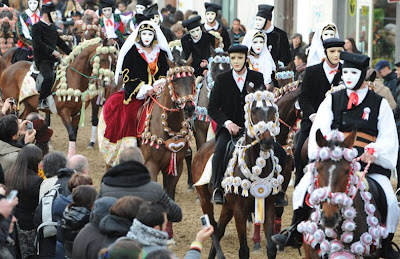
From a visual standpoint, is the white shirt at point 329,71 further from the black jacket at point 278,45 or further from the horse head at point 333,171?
the black jacket at point 278,45

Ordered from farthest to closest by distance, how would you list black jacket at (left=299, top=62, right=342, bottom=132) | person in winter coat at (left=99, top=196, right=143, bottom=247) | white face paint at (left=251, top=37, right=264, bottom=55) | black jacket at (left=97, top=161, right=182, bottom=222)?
white face paint at (left=251, top=37, right=264, bottom=55), black jacket at (left=299, top=62, right=342, bottom=132), black jacket at (left=97, top=161, right=182, bottom=222), person in winter coat at (left=99, top=196, right=143, bottom=247)

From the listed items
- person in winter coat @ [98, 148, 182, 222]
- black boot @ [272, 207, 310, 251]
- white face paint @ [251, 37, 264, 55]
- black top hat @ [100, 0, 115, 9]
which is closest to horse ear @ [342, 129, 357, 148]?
black boot @ [272, 207, 310, 251]

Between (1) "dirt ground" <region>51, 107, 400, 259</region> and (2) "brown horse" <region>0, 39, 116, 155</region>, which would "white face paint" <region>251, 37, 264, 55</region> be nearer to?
(1) "dirt ground" <region>51, 107, 400, 259</region>

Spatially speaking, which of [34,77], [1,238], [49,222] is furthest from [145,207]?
[34,77]

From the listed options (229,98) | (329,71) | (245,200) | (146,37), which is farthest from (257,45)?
(245,200)

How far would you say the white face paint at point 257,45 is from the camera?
14.8m

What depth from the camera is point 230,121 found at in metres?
10.7

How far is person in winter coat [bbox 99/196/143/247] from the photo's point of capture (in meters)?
6.87

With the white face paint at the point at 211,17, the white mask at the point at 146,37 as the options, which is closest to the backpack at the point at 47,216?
the white mask at the point at 146,37

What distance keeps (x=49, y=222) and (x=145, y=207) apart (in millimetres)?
2425

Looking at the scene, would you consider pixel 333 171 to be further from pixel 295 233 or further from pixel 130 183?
pixel 130 183

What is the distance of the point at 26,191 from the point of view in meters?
9.31

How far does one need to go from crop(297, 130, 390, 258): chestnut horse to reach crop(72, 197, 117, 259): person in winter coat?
1.94 m

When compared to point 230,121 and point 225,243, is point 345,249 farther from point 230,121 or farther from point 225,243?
point 225,243
